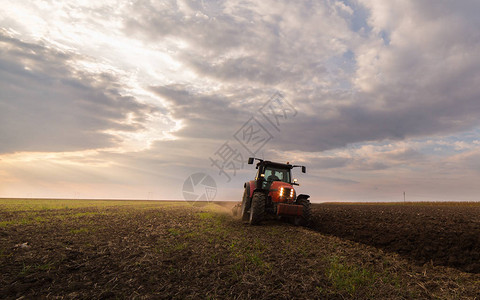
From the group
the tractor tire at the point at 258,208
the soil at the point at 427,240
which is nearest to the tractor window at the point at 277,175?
the tractor tire at the point at 258,208

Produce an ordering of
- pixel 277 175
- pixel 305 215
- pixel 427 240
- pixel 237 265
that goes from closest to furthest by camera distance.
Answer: pixel 237 265, pixel 427 240, pixel 305 215, pixel 277 175

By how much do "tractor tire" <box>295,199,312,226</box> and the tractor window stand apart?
5.06 ft

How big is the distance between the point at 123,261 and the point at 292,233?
6972 millimetres

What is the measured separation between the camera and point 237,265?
21.9 ft

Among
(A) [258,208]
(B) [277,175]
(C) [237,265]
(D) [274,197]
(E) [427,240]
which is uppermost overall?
(B) [277,175]

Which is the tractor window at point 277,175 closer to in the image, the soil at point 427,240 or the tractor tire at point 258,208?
the tractor tire at point 258,208

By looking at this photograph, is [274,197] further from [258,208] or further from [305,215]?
[305,215]

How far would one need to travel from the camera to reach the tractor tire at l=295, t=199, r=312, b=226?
13516 mm

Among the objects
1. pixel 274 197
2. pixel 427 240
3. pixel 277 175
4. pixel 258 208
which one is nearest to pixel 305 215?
pixel 274 197

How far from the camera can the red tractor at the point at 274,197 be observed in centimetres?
1287

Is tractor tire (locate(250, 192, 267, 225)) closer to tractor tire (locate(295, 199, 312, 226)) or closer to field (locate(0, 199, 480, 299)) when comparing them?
field (locate(0, 199, 480, 299))

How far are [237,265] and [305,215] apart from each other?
7660mm

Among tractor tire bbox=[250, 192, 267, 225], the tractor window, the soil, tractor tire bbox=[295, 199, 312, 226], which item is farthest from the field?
the tractor window

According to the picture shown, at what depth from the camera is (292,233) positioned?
11344 millimetres
